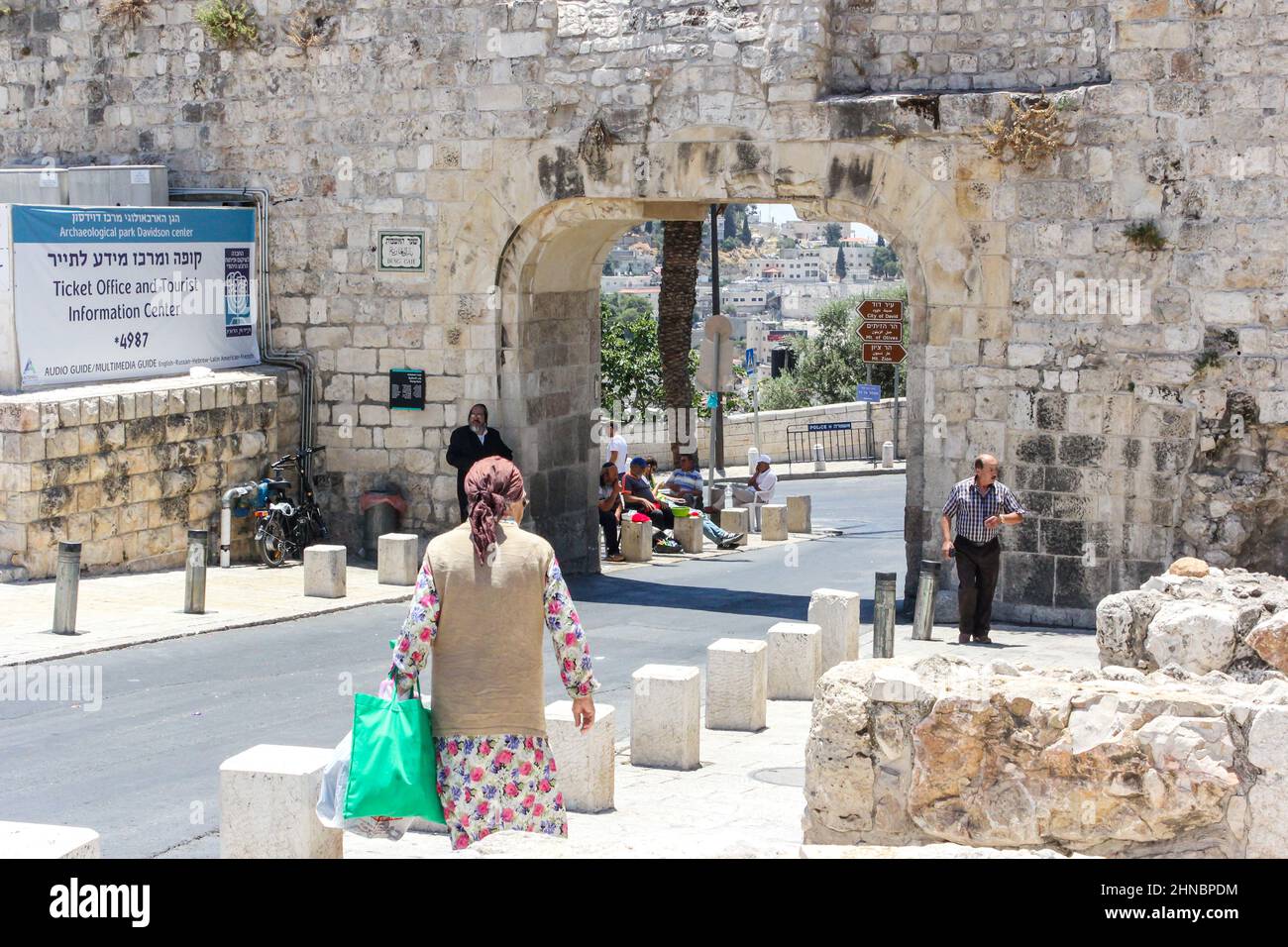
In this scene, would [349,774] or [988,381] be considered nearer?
[349,774]

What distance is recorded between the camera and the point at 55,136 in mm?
17766

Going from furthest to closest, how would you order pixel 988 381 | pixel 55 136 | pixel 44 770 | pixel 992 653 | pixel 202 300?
pixel 55 136 < pixel 202 300 < pixel 988 381 < pixel 992 653 < pixel 44 770

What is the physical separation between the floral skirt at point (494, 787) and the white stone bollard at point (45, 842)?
117 centimetres

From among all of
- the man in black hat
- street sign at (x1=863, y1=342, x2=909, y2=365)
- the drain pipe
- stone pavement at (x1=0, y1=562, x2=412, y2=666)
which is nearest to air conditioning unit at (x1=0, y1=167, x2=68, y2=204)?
the drain pipe

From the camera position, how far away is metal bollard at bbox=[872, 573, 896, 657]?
1146 cm

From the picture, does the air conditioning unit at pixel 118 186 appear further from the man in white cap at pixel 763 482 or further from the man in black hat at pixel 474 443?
the man in white cap at pixel 763 482

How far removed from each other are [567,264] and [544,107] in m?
1.95

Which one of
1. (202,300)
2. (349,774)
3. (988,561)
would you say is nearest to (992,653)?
(988,561)

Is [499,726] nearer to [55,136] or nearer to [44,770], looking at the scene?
[44,770]

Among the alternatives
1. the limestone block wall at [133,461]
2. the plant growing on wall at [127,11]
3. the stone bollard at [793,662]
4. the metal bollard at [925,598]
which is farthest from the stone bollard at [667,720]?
the plant growing on wall at [127,11]

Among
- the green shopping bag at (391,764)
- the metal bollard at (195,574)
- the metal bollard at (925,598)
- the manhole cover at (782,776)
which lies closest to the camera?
the green shopping bag at (391,764)

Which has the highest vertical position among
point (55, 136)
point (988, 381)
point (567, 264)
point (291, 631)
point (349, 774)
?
point (55, 136)

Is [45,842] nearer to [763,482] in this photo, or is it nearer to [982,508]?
[982,508]

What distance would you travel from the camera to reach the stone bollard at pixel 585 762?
314 inches
